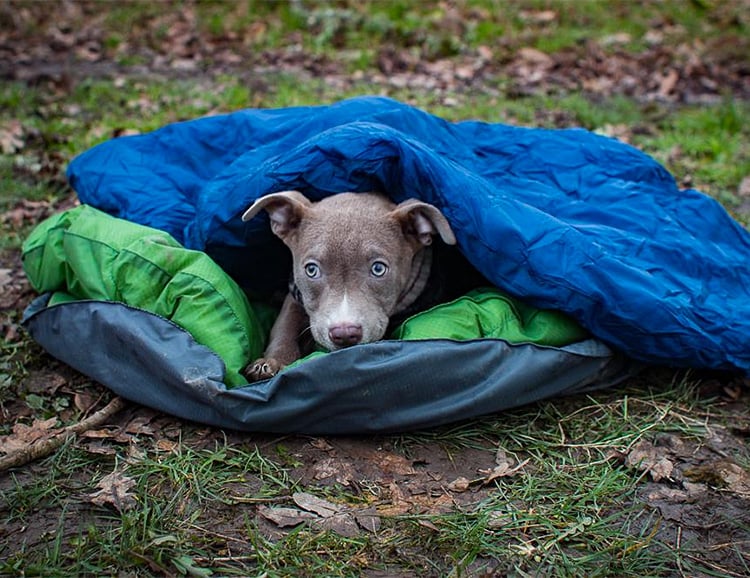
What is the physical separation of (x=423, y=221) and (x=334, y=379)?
3.54ft

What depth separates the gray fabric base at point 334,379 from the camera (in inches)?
149

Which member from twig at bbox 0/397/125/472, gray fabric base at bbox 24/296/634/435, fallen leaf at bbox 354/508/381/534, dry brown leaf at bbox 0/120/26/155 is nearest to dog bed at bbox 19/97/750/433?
gray fabric base at bbox 24/296/634/435

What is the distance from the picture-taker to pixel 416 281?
15.4 ft

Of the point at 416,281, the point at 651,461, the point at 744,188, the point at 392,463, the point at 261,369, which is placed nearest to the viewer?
the point at 392,463

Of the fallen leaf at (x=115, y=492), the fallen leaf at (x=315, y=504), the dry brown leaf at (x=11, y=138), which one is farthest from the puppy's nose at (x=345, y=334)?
the dry brown leaf at (x=11, y=138)

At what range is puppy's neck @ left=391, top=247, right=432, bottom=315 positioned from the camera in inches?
182

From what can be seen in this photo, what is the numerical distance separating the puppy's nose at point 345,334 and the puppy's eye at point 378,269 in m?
0.37

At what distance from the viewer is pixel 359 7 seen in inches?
455

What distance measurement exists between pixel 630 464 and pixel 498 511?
2.65 feet

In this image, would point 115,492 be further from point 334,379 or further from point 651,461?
point 651,461

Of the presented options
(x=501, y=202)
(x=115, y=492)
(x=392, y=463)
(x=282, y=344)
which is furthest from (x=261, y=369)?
(x=501, y=202)

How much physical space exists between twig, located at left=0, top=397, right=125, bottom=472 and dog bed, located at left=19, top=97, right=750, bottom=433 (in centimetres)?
12

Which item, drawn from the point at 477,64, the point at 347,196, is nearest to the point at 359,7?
the point at 477,64

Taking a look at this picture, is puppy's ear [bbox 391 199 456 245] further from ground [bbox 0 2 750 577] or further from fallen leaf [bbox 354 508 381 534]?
fallen leaf [bbox 354 508 381 534]
